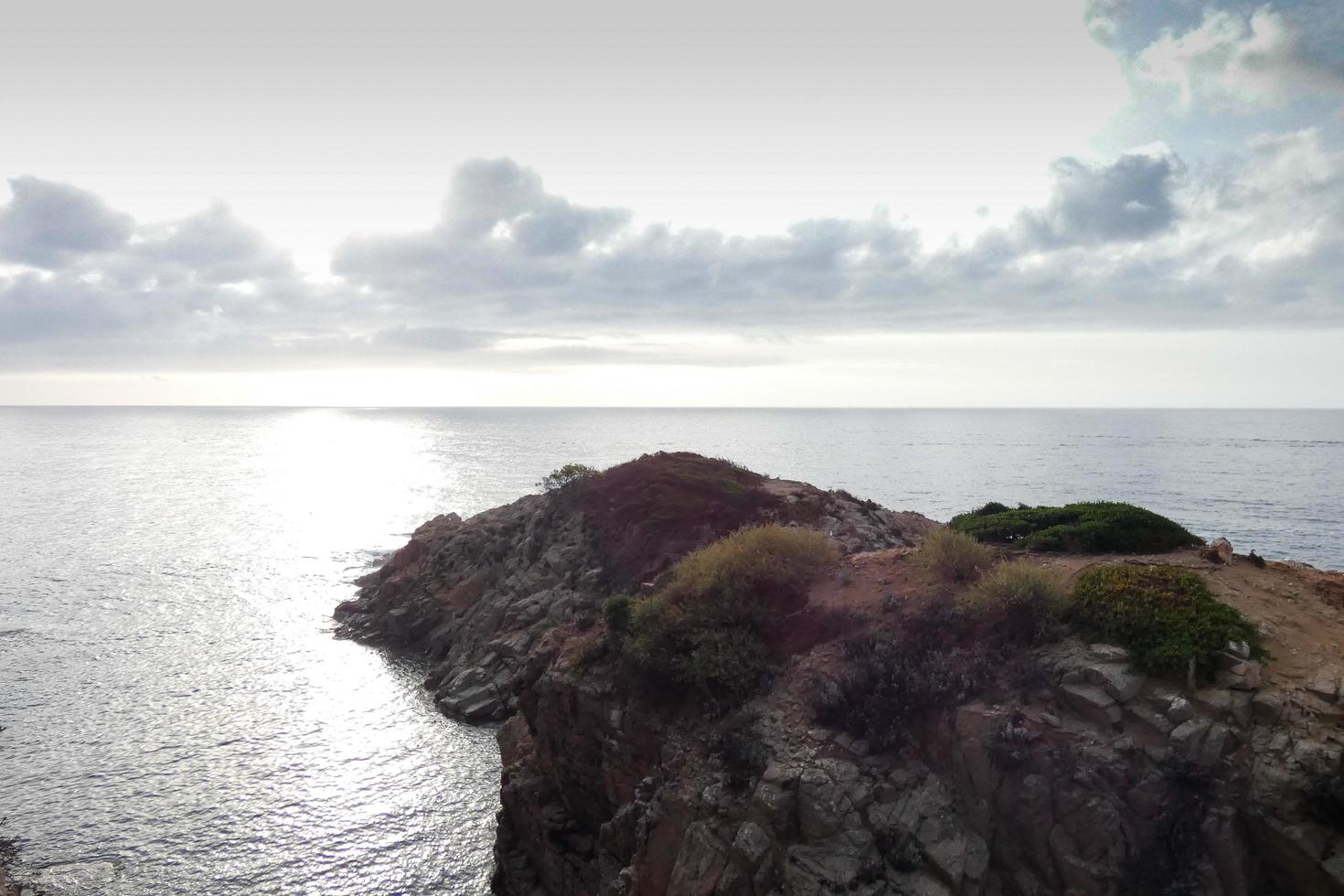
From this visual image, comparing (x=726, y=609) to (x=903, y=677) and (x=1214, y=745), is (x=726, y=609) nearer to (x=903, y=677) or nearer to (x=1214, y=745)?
(x=903, y=677)

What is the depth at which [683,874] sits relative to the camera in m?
15.1

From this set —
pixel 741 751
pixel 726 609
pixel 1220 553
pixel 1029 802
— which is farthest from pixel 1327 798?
pixel 726 609

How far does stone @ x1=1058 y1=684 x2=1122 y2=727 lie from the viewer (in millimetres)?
14523

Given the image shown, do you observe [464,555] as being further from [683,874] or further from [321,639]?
[683,874]

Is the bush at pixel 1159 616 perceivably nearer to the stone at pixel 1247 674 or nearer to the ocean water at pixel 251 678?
the stone at pixel 1247 674

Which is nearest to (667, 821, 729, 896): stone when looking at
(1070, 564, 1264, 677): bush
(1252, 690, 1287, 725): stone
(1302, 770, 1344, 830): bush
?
(1070, 564, 1264, 677): bush

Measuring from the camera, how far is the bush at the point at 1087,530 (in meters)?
21.5

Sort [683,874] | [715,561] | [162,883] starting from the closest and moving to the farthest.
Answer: [683,874] → [715,561] → [162,883]

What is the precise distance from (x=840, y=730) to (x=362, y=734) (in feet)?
80.9

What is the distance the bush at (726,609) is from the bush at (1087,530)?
592 centimetres

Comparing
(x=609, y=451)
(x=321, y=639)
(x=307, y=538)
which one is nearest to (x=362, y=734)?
(x=321, y=639)

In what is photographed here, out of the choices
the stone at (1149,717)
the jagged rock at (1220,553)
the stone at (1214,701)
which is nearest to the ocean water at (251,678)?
the stone at (1149,717)

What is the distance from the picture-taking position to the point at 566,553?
39281 mm

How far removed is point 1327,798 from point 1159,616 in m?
4.07
